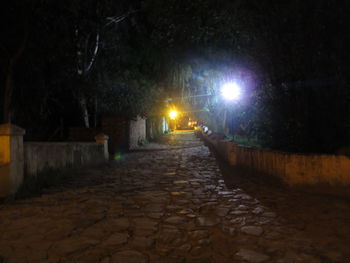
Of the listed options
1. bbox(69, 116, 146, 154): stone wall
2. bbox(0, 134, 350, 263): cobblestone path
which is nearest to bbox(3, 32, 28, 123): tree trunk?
bbox(69, 116, 146, 154): stone wall

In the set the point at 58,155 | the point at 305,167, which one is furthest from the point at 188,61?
the point at 305,167

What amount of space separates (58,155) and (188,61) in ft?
30.1

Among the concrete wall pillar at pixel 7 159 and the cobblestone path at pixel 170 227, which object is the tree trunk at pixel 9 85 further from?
the cobblestone path at pixel 170 227

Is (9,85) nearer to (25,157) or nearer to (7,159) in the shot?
(25,157)

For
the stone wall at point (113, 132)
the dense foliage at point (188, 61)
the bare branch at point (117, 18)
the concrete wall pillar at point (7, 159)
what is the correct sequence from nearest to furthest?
1. the concrete wall pillar at point (7, 159)
2. the dense foliage at point (188, 61)
3. the stone wall at point (113, 132)
4. the bare branch at point (117, 18)

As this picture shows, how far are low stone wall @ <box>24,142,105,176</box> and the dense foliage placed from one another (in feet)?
12.8

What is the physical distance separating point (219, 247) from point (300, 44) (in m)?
4.81

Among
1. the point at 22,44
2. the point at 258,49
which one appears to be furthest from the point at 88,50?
the point at 258,49

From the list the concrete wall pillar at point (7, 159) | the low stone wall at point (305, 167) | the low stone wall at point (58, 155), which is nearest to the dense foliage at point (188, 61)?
the low stone wall at point (305, 167)

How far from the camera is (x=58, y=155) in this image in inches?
286

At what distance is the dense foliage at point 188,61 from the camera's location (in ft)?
17.8

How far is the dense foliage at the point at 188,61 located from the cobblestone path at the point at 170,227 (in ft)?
6.98

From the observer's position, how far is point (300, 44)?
557 centimetres

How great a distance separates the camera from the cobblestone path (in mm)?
2805
